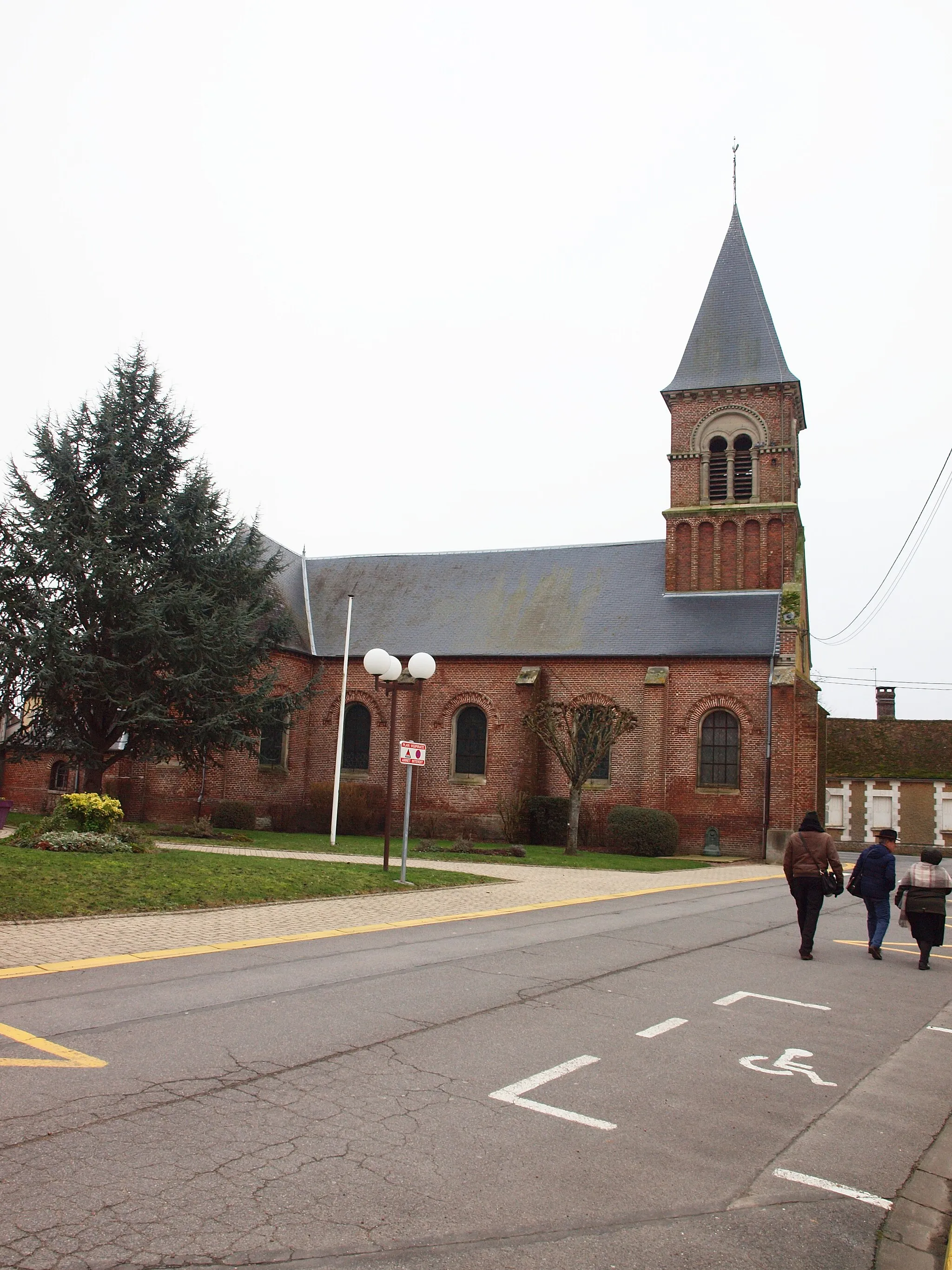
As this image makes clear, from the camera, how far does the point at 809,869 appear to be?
11008 millimetres

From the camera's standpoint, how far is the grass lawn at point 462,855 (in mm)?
22016

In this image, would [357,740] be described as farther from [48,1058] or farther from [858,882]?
[48,1058]

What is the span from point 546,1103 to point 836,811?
43.5 meters

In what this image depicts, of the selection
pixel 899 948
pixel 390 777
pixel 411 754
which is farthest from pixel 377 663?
pixel 899 948

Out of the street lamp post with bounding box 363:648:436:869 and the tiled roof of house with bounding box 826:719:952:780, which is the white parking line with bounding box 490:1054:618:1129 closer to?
the street lamp post with bounding box 363:648:436:869

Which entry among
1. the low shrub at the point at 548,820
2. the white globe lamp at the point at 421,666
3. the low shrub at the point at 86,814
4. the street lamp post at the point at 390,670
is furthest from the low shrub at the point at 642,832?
the low shrub at the point at 86,814

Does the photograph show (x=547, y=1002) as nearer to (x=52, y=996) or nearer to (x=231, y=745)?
(x=52, y=996)

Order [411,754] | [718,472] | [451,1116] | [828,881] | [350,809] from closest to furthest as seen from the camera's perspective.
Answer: [451,1116]
[828,881]
[411,754]
[350,809]
[718,472]

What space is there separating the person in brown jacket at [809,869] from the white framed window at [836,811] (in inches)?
1418

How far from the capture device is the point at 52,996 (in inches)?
279

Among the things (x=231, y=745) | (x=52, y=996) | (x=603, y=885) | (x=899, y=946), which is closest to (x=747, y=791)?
(x=603, y=885)

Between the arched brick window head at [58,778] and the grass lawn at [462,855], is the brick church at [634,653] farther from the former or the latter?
the grass lawn at [462,855]

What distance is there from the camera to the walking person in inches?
413

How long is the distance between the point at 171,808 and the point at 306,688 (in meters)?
5.04
